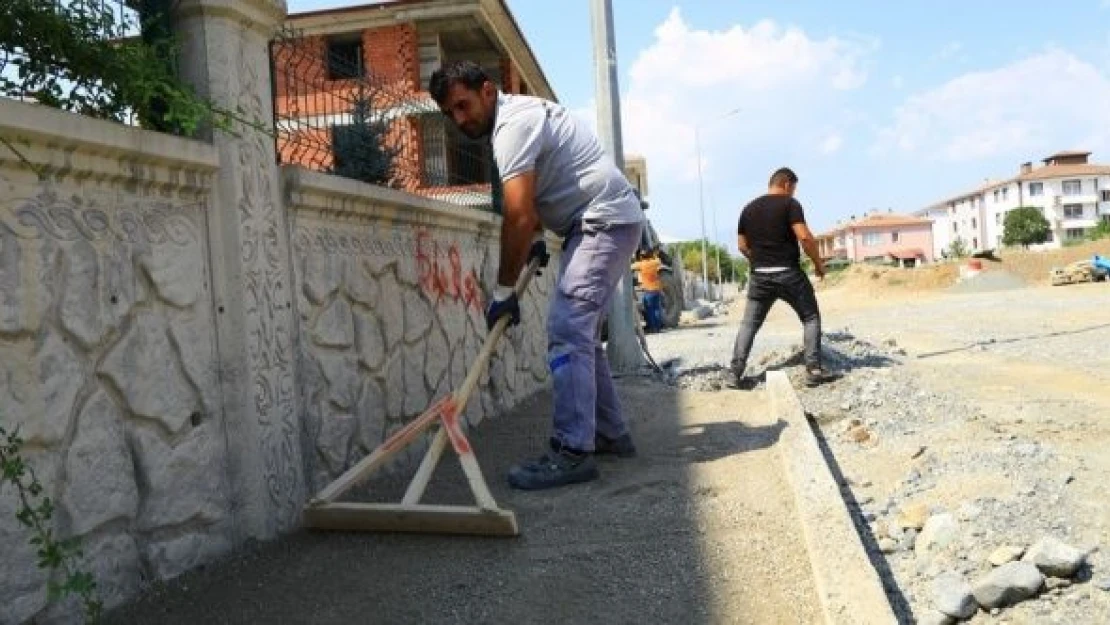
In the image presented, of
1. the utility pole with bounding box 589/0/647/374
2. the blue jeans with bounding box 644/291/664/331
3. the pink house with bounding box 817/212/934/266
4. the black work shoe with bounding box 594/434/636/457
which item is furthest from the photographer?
the pink house with bounding box 817/212/934/266

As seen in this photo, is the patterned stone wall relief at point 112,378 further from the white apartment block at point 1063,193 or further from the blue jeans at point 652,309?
the white apartment block at point 1063,193

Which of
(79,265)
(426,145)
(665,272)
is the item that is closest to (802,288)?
(426,145)

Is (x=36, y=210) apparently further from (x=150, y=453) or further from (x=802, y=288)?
(x=802, y=288)

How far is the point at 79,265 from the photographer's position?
7.47 ft

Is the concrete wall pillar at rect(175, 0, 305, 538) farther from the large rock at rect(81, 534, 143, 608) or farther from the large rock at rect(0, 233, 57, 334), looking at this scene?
the large rock at rect(0, 233, 57, 334)

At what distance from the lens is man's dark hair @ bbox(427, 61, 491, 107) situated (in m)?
3.54

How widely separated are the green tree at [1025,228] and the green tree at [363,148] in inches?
3302

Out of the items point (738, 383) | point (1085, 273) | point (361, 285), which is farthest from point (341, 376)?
point (1085, 273)

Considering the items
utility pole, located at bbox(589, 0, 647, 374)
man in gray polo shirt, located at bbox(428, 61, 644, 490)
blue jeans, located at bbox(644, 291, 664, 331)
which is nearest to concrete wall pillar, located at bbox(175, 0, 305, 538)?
man in gray polo shirt, located at bbox(428, 61, 644, 490)

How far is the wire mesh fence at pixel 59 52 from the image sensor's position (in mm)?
2223

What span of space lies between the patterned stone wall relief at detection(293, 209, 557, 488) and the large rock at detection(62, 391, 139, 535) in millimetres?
927

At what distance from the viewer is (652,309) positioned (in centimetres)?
1669

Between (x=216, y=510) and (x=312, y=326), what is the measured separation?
0.85 m

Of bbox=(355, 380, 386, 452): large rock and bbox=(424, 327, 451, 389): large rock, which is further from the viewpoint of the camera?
bbox=(424, 327, 451, 389): large rock
